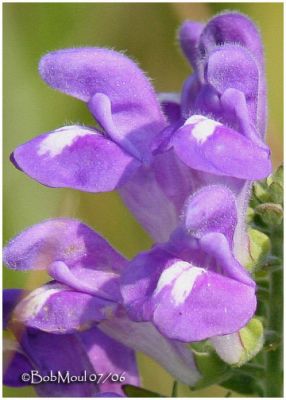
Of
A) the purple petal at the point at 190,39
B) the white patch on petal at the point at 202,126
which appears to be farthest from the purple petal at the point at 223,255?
the purple petal at the point at 190,39

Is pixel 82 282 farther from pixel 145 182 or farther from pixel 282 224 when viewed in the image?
pixel 282 224

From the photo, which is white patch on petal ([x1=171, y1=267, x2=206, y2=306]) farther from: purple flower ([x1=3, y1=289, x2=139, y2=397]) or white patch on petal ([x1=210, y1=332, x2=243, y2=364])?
purple flower ([x1=3, y1=289, x2=139, y2=397])

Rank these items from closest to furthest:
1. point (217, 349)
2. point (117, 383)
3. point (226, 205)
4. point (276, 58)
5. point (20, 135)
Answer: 1. point (226, 205)
2. point (217, 349)
3. point (117, 383)
4. point (20, 135)
5. point (276, 58)

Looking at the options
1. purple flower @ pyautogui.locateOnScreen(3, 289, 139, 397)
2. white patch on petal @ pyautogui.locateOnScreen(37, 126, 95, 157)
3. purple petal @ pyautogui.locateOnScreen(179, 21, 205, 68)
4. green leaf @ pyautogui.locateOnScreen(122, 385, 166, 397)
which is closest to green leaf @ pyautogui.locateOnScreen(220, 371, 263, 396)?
green leaf @ pyautogui.locateOnScreen(122, 385, 166, 397)

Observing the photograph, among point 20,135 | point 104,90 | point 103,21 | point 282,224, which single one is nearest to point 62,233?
point 104,90

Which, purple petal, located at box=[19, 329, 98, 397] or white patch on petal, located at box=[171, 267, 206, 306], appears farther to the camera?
purple petal, located at box=[19, 329, 98, 397]

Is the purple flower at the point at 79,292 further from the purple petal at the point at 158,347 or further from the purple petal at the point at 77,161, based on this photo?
the purple petal at the point at 77,161
